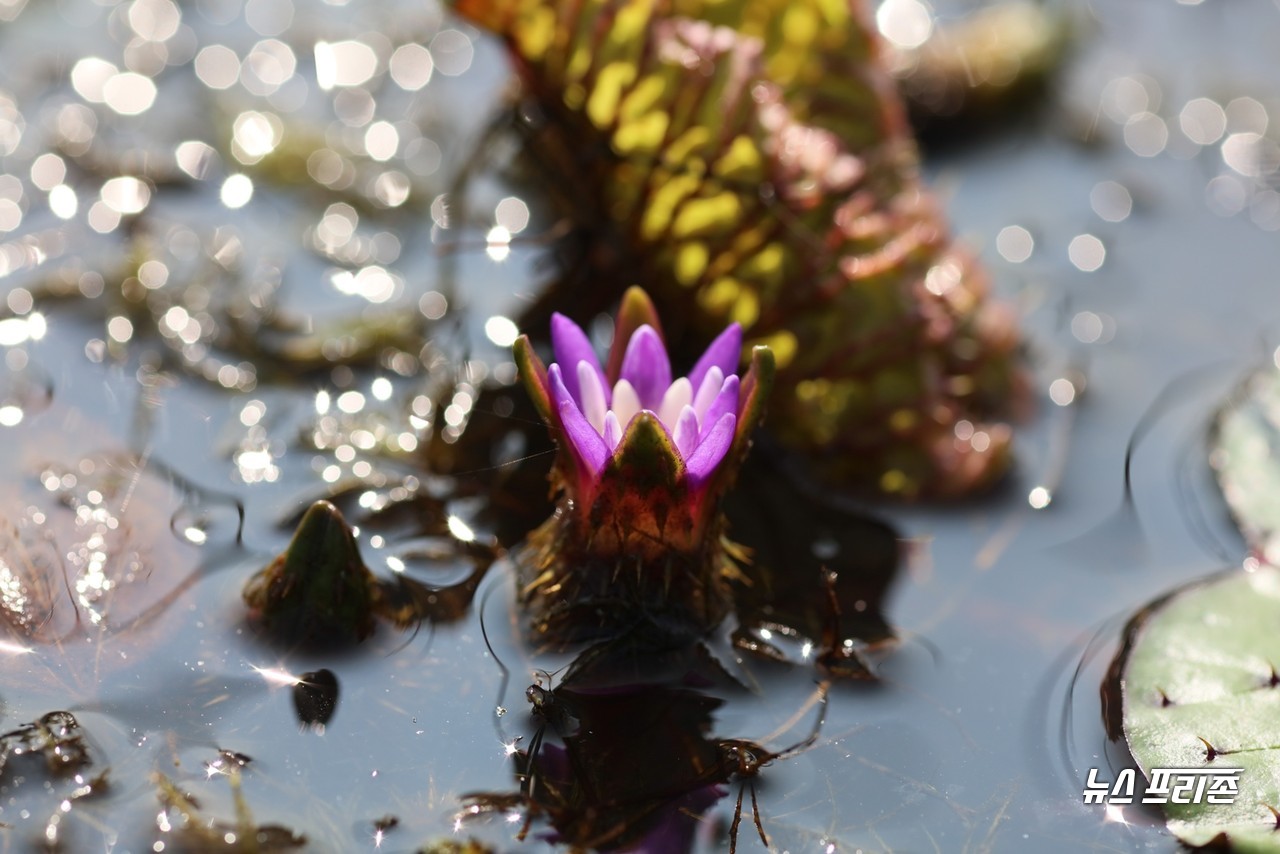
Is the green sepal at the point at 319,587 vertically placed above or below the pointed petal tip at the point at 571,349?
below

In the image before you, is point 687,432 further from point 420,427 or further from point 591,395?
point 420,427

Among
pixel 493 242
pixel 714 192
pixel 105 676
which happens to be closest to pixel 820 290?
pixel 714 192

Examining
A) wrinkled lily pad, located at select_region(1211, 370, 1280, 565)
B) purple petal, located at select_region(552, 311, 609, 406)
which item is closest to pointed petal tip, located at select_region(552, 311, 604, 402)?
purple petal, located at select_region(552, 311, 609, 406)

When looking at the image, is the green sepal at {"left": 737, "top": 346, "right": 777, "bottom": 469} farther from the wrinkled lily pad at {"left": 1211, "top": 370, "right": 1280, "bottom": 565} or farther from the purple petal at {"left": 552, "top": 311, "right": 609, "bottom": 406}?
the wrinkled lily pad at {"left": 1211, "top": 370, "right": 1280, "bottom": 565}

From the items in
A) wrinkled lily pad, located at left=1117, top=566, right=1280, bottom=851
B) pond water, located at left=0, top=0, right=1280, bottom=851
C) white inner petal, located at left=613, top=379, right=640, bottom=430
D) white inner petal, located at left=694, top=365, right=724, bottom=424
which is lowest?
pond water, located at left=0, top=0, right=1280, bottom=851

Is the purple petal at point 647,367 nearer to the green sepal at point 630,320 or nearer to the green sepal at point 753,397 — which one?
the green sepal at point 630,320

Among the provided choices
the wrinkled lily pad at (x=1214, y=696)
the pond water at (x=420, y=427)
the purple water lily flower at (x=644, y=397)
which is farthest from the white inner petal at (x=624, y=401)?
the wrinkled lily pad at (x=1214, y=696)
